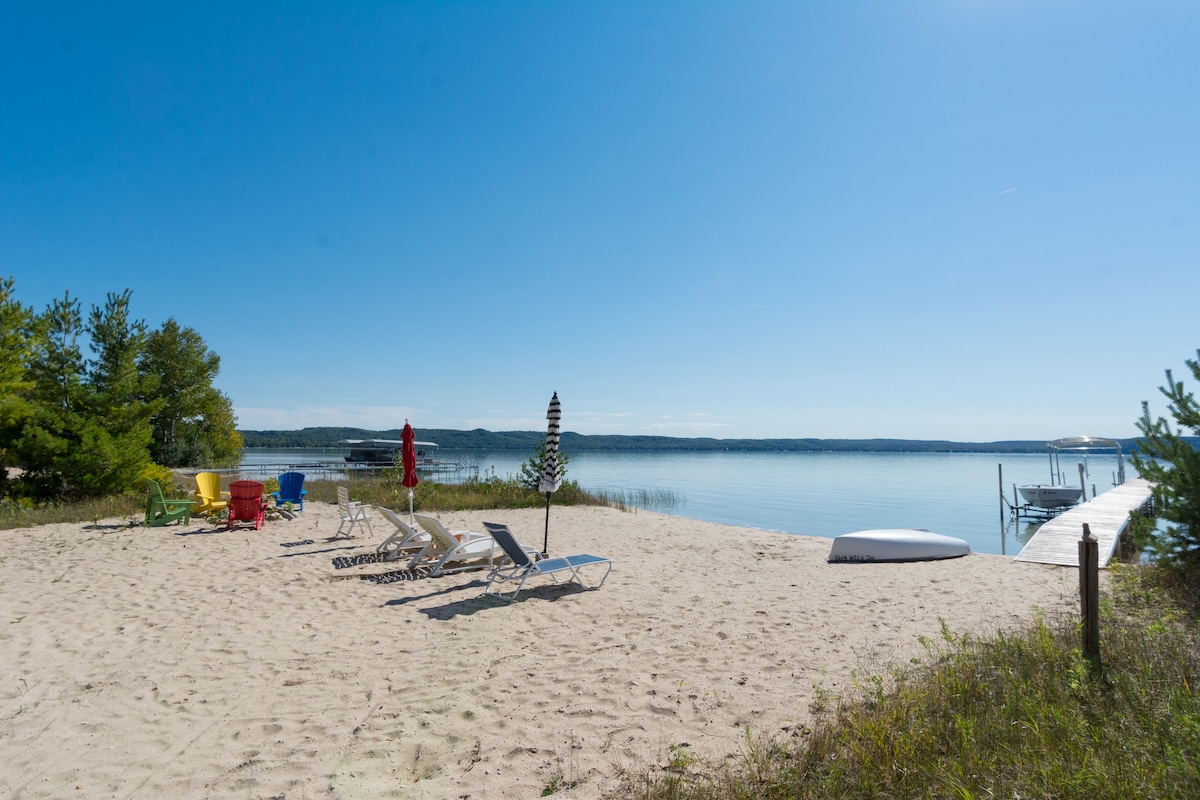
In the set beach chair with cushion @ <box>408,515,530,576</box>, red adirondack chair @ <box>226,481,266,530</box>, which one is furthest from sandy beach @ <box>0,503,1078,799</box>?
red adirondack chair @ <box>226,481,266,530</box>

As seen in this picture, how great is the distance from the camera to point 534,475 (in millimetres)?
18359

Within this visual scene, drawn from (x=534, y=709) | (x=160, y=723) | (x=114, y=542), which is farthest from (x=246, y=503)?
(x=534, y=709)

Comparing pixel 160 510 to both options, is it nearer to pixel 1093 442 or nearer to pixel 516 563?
pixel 516 563

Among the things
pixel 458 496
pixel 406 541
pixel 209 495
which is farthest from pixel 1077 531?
pixel 209 495

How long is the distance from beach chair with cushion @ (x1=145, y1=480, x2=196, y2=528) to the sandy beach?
6.95ft

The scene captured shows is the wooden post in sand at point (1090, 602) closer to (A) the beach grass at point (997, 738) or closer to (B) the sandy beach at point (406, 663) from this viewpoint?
(A) the beach grass at point (997, 738)

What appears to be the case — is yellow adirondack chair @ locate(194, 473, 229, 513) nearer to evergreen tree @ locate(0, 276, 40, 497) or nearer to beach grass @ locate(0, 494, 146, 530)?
beach grass @ locate(0, 494, 146, 530)

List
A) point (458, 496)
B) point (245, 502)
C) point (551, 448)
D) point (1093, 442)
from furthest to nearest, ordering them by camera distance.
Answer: point (1093, 442) → point (458, 496) → point (245, 502) → point (551, 448)

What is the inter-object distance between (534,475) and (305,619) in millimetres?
12586

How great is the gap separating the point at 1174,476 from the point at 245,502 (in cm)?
1296

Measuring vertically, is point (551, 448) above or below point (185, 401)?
below

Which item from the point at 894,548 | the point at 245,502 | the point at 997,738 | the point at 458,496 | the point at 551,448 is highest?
the point at 551,448

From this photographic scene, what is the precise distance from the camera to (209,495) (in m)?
12.0

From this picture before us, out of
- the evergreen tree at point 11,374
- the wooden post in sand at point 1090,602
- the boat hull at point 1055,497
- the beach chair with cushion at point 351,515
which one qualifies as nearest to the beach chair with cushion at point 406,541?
the beach chair with cushion at point 351,515
